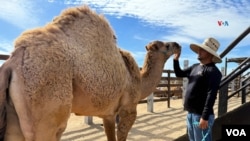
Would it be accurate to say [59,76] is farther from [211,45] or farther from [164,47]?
[164,47]

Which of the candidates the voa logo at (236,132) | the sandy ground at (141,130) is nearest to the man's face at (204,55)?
the voa logo at (236,132)

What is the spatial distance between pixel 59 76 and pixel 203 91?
5.84 ft

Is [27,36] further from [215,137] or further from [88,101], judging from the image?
[215,137]

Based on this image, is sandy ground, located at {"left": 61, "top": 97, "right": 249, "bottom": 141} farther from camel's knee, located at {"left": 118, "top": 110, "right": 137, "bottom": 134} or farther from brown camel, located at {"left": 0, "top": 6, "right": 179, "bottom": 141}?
brown camel, located at {"left": 0, "top": 6, "right": 179, "bottom": 141}

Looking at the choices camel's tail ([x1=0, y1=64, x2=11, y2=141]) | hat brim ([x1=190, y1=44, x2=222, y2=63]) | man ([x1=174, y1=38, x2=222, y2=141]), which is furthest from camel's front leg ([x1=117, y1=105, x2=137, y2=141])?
camel's tail ([x1=0, y1=64, x2=11, y2=141])

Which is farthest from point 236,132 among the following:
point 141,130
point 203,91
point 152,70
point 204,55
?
point 141,130

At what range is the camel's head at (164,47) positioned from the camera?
6.00 meters

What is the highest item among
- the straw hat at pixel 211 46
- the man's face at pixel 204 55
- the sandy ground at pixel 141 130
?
the straw hat at pixel 211 46

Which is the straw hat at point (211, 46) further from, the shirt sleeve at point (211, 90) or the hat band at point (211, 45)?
the shirt sleeve at point (211, 90)

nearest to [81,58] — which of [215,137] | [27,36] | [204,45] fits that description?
[27,36]

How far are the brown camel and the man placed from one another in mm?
1049

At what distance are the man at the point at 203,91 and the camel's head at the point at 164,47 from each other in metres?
1.95

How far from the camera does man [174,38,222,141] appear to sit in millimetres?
3687

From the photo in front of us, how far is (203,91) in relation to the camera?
12.8ft
